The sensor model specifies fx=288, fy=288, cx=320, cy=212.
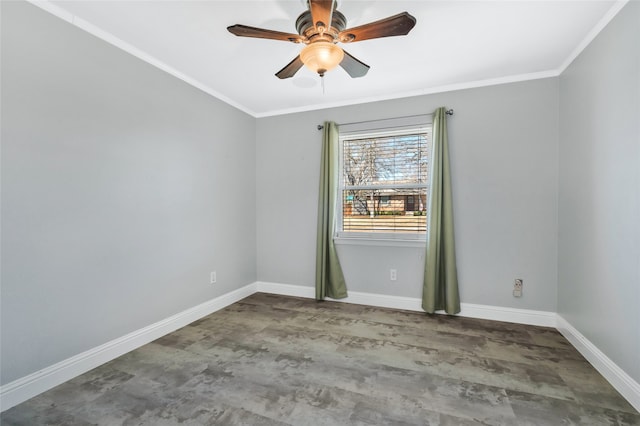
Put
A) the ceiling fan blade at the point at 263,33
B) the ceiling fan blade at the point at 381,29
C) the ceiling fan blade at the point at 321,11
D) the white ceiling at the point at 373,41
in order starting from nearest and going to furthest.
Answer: the ceiling fan blade at the point at 321,11
the ceiling fan blade at the point at 381,29
the ceiling fan blade at the point at 263,33
the white ceiling at the point at 373,41

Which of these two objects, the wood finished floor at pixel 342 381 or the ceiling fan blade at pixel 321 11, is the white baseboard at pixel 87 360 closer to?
the wood finished floor at pixel 342 381

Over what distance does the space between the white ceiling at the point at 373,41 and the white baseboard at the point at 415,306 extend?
2.27 m

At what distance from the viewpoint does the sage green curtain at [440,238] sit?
2951 millimetres

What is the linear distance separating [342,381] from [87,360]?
5.85 ft

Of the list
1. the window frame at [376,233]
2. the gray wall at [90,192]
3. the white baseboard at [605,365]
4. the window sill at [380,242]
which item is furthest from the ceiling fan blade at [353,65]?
the white baseboard at [605,365]

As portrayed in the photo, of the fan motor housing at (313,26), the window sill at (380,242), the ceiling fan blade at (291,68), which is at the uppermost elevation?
the fan motor housing at (313,26)

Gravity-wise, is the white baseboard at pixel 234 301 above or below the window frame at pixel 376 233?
below

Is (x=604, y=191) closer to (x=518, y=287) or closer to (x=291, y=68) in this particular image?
(x=518, y=287)

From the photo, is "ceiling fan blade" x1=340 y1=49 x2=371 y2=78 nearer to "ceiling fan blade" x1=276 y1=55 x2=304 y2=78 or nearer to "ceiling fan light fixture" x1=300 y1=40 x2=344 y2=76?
"ceiling fan light fixture" x1=300 y1=40 x2=344 y2=76

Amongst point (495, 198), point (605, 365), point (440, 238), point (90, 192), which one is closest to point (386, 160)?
point (440, 238)

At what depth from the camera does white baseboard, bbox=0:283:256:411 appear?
1667mm

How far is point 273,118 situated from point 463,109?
2290 millimetres

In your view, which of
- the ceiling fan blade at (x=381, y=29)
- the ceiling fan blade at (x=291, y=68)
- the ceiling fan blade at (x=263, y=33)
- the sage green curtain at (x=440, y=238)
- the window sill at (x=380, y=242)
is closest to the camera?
the ceiling fan blade at (x=381, y=29)

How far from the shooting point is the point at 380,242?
11.0ft
